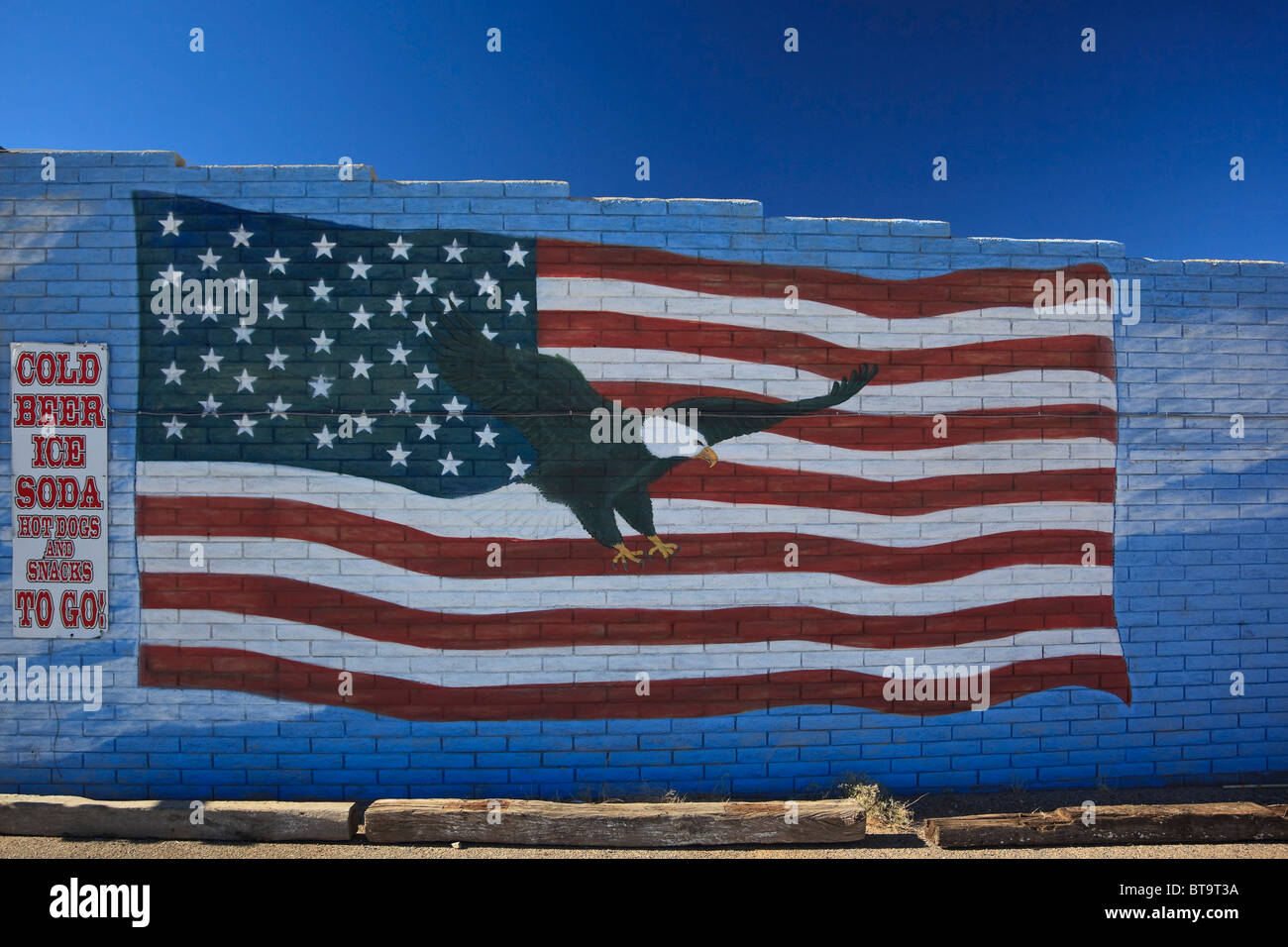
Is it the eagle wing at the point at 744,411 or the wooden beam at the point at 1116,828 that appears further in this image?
the eagle wing at the point at 744,411

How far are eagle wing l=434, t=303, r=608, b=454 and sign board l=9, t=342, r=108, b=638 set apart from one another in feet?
7.68

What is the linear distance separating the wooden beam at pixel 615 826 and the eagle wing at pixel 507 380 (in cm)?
235

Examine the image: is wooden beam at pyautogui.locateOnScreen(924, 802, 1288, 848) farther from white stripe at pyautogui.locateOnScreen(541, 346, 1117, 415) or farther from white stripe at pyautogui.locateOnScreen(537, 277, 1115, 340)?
white stripe at pyautogui.locateOnScreen(537, 277, 1115, 340)

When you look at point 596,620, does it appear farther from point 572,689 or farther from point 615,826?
point 615,826

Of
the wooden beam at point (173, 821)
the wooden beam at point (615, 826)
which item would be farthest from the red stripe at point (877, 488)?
the wooden beam at point (173, 821)

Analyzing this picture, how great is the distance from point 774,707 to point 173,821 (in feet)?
12.8

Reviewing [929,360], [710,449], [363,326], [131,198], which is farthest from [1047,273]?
[131,198]

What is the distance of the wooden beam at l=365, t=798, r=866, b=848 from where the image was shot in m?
4.02

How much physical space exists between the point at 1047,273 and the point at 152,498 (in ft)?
21.0

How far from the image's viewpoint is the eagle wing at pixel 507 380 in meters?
4.46

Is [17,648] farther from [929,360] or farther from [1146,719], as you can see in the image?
[1146,719]

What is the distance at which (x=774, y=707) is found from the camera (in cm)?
455

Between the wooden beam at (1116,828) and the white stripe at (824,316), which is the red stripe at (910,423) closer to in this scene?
the white stripe at (824,316)

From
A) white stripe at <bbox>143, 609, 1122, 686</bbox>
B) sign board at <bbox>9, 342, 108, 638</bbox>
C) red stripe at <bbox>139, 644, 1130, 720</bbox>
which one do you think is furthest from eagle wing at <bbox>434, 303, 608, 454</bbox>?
sign board at <bbox>9, 342, 108, 638</bbox>
